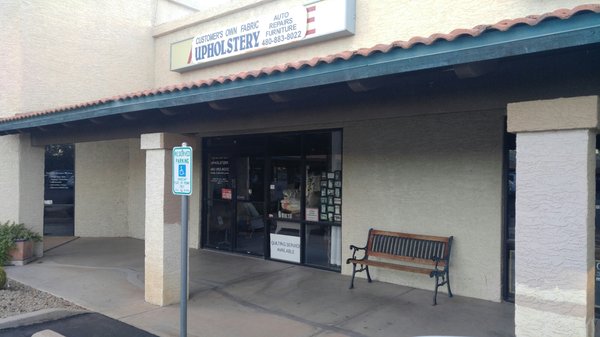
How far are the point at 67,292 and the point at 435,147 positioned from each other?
606cm

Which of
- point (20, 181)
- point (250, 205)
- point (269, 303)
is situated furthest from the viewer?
point (250, 205)

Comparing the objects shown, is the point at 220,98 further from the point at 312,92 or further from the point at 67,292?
the point at 67,292

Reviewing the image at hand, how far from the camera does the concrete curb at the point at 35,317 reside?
575 cm

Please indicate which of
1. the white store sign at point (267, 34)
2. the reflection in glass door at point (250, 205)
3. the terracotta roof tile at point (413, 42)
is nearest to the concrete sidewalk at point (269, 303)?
the reflection in glass door at point (250, 205)

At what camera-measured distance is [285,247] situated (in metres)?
9.21

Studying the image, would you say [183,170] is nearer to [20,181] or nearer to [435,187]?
[435,187]

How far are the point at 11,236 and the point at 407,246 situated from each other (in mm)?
7614

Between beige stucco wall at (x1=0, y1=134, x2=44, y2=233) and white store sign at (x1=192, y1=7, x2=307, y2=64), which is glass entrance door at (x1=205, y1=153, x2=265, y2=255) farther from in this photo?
beige stucco wall at (x1=0, y1=134, x2=44, y2=233)

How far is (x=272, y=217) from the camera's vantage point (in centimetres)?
948

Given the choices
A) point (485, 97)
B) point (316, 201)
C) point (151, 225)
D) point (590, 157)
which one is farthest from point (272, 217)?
point (590, 157)

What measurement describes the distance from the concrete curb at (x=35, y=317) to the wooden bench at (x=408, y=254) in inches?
160

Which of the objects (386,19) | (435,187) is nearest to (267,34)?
(386,19)

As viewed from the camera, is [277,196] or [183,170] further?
[277,196]

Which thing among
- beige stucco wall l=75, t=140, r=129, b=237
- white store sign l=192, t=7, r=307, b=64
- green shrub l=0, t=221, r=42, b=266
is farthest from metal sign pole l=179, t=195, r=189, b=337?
beige stucco wall l=75, t=140, r=129, b=237
